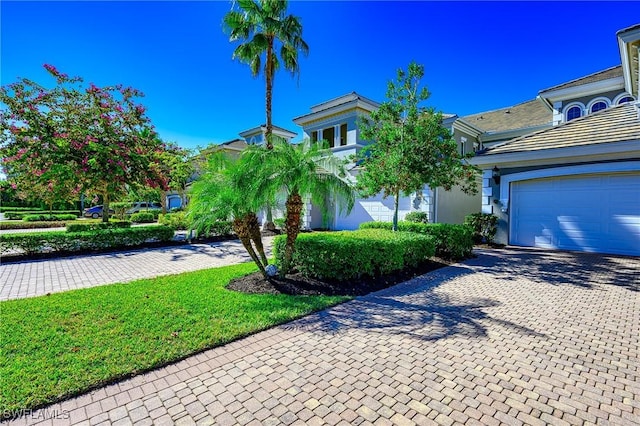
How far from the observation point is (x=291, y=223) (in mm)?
6410

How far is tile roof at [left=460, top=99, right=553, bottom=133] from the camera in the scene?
1838 cm

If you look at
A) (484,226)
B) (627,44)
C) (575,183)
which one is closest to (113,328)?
(627,44)

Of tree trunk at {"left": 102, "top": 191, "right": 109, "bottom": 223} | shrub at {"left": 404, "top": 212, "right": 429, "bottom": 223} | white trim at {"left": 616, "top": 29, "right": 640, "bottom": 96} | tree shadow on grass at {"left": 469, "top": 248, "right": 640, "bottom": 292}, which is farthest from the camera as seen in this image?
shrub at {"left": 404, "top": 212, "right": 429, "bottom": 223}

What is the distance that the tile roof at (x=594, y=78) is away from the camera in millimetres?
13789

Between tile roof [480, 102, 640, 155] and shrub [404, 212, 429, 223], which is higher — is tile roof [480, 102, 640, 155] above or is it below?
above

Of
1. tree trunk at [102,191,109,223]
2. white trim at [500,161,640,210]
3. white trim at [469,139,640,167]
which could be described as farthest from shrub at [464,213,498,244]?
tree trunk at [102,191,109,223]

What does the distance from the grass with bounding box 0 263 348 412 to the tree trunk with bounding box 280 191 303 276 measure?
1.09m

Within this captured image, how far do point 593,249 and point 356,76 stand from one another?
1181cm

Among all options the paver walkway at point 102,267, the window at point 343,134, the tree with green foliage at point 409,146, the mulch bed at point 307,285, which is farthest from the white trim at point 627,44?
the window at point 343,134

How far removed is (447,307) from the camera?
522 centimetres

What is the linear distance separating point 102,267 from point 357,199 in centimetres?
1184

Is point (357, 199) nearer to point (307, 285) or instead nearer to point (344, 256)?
point (344, 256)

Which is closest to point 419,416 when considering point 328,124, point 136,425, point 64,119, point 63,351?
point 136,425

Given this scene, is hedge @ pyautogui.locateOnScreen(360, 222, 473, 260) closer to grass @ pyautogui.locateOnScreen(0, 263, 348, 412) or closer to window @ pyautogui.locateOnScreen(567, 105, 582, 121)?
grass @ pyautogui.locateOnScreen(0, 263, 348, 412)
